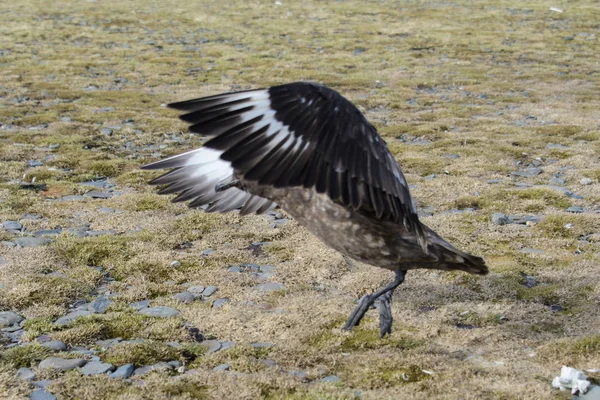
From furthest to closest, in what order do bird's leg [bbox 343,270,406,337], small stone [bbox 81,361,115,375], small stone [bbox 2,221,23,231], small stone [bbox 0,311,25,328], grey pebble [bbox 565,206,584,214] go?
grey pebble [bbox 565,206,584,214]
small stone [bbox 2,221,23,231]
small stone [bbox 0,311,25,328]
bird's leg [bbox 343,270,406,337]
small stone [bbox 81,361,115,375]

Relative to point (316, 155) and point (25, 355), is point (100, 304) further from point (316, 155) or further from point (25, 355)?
point (316, 155)

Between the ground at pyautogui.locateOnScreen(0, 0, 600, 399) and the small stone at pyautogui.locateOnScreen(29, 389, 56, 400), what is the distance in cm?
12

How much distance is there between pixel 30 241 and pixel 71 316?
8.58 feet

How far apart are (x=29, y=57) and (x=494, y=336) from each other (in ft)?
101

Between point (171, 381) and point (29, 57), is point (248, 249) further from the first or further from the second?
point (29, 57)

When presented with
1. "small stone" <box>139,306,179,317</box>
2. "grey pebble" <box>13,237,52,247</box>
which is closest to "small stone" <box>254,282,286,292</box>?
"small stone" <box>139,306,179,317</box>

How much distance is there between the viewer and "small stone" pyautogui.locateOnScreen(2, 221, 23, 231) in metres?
9.89

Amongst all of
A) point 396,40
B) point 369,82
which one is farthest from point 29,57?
point 396,40

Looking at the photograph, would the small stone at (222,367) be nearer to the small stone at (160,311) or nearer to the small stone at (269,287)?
the small stone at (160,311)

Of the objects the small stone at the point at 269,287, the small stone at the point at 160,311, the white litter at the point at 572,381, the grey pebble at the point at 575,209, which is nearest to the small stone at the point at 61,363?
the small stone at the point at 160,311

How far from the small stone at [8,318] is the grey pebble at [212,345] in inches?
82.4

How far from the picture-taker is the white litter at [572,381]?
5.59 metres

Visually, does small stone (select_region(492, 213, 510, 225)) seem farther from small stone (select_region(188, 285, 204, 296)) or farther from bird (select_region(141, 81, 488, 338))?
small stone (select_region(188, 285, 204, 296))

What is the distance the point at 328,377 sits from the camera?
596 centimetres
